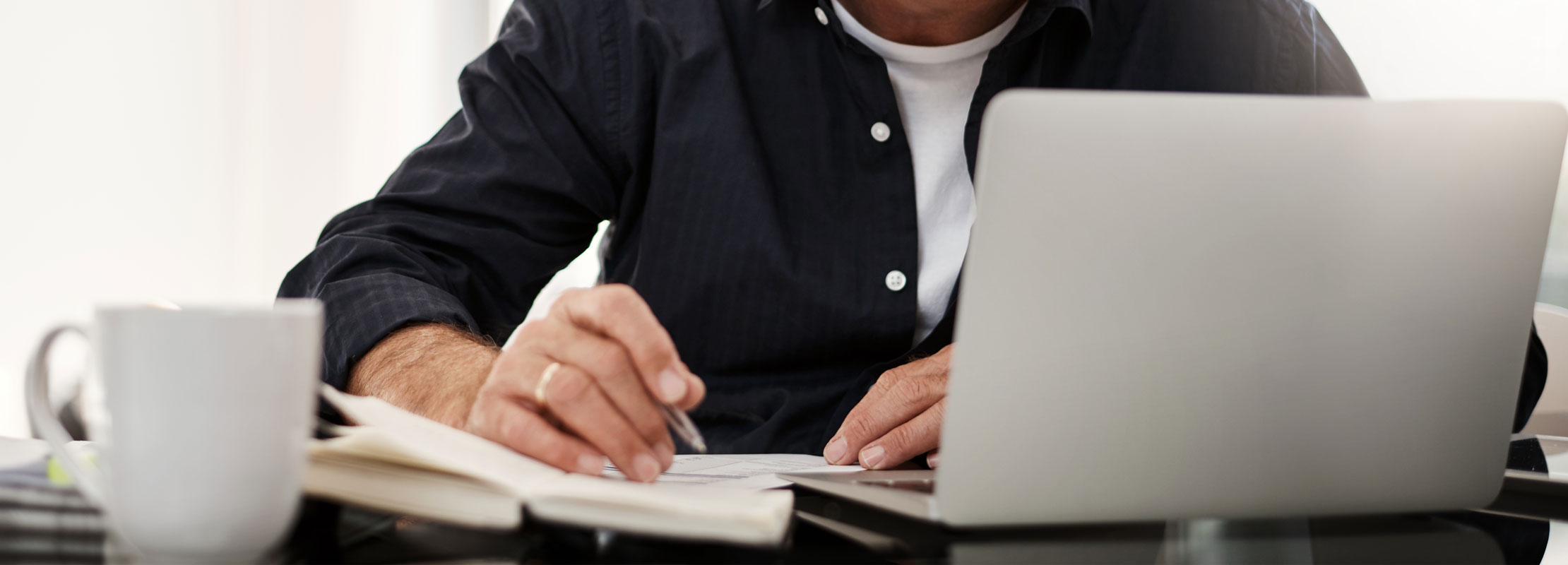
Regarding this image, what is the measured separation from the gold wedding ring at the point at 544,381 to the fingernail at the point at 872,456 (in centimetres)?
29

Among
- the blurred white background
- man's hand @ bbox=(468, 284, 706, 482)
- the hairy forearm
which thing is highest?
man's hand @ bbox=(468, 284, 706, 482)

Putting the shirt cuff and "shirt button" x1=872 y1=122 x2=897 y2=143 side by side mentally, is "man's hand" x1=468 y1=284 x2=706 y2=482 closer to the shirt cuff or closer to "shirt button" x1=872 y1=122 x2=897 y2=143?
the shirt cuff

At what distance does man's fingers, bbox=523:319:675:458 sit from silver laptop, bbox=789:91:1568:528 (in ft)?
0.29

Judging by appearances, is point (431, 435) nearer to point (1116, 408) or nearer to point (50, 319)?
point (1116, 408)

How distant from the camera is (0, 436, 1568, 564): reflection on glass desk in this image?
0.41 meters

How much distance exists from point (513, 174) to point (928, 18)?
487mm

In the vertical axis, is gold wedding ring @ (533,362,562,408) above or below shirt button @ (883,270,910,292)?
above

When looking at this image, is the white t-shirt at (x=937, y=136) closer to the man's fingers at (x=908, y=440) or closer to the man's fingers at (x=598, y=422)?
the man's fingers at (x=908, y=440)

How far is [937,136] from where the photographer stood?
3.70 feet

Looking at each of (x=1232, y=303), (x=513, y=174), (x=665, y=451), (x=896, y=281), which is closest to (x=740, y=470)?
(x=665, y=451)

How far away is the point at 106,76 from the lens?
221cm

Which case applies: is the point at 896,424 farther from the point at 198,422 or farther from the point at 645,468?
the point at 198,422

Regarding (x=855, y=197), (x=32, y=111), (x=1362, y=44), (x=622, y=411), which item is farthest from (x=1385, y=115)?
(x=32, y=111)

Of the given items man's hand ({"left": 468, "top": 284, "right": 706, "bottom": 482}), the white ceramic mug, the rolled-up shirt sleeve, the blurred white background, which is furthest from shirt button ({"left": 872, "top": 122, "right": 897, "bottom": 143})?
Result: the blurred white background
